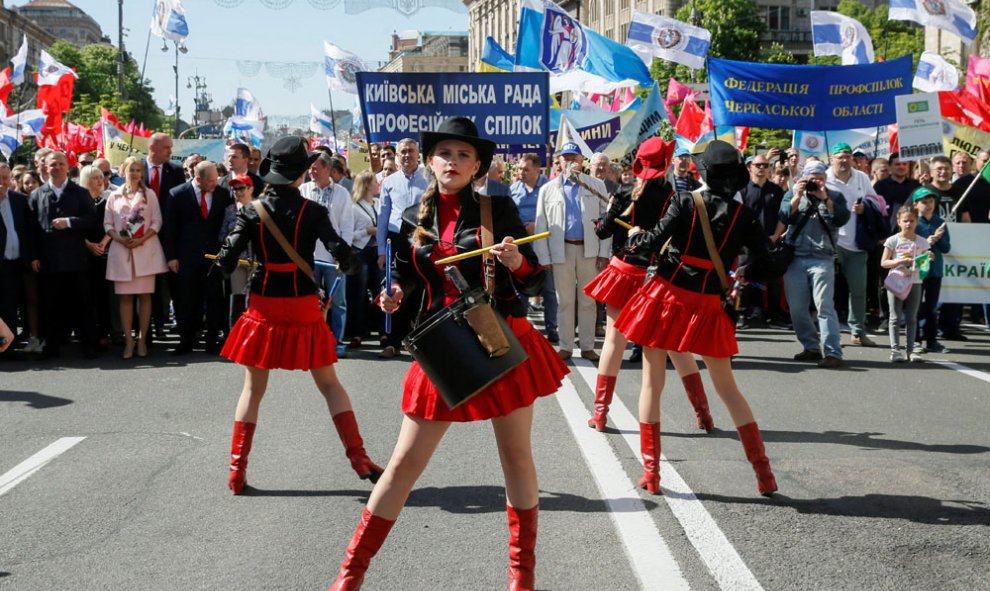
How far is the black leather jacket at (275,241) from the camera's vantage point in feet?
21.0

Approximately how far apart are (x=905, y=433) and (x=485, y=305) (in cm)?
468

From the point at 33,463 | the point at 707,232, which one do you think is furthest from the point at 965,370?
the point at 33,463

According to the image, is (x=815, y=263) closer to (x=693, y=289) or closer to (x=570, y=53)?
(x=693, y=289)

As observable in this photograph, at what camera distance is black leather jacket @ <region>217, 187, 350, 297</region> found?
21.0 feet

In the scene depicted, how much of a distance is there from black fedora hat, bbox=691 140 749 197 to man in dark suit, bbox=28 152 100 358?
799 cm

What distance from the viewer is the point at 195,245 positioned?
12.1 metres

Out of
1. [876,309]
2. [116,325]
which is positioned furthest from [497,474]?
[876,309]

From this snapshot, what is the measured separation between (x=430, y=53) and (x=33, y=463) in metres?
147

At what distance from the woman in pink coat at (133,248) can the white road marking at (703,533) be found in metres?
6.48

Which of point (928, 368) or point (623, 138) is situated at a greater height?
point (623, 138)

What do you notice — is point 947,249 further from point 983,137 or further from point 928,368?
point 983,137

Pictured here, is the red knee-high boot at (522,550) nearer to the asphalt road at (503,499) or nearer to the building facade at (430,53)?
the asphalt road at (503,499)

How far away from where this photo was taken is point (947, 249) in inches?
504

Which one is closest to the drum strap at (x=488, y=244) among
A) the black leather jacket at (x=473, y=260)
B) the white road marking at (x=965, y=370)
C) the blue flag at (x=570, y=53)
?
the black leather jacket at (x=473, y=260)
